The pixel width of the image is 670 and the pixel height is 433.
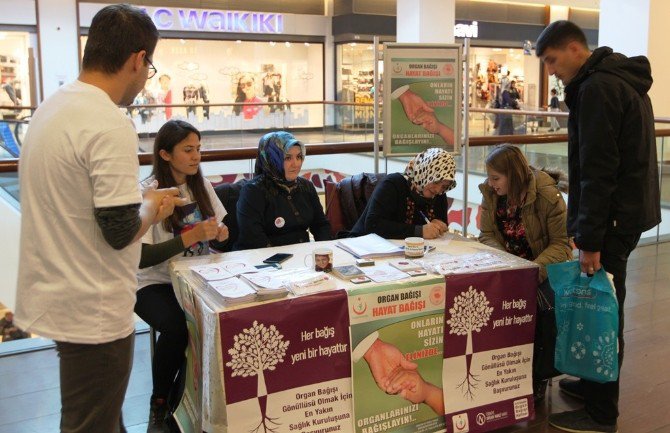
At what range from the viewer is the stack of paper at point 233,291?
2146 millimetres

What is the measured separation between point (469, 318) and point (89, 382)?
4.60ft

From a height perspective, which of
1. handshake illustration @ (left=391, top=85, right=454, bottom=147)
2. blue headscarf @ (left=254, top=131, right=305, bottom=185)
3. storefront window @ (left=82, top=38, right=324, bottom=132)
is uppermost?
storefront window @ (left=82, top=38, right=324, bottom=132)

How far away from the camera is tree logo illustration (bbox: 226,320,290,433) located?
84.3 inches

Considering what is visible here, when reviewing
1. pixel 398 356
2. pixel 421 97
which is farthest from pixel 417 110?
pixel 398 356

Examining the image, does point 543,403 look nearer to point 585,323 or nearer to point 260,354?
point 585,323

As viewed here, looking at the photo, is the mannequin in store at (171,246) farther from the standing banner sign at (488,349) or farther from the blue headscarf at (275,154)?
the standing banner sign at (488,349)

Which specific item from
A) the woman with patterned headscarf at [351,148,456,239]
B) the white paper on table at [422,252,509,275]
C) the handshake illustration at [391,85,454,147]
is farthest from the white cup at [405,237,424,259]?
the handshake illustration at [391,85,454,147]

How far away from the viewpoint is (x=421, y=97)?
3.97 meters

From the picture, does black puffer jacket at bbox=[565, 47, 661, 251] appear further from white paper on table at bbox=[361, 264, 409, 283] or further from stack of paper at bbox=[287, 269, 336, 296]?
stack of paper at bbox=[287, 269, 336, 296]

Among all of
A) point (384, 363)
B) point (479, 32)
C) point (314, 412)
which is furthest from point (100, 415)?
point (479, 32)

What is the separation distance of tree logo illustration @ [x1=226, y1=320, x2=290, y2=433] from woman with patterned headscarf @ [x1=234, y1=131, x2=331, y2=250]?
1.00 m

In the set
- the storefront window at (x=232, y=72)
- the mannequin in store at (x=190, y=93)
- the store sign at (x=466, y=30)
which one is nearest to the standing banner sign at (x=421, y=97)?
the storefront window at (x=232, y=72)

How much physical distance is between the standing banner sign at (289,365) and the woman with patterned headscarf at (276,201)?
95 cm

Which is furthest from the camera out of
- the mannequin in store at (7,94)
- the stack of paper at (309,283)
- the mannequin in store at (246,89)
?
the mannequin in store at (246,89)
